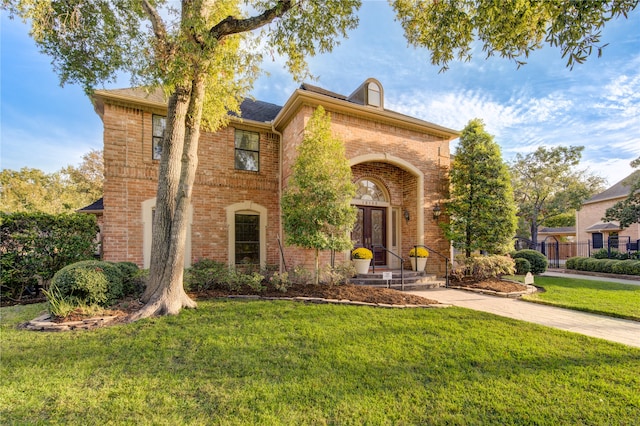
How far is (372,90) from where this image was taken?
934cm

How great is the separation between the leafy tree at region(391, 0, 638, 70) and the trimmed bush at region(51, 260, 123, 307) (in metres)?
7.59

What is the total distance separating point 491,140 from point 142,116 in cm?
1150

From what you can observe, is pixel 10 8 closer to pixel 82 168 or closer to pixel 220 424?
pixel 220 424

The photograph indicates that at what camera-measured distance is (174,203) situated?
18.3 feet

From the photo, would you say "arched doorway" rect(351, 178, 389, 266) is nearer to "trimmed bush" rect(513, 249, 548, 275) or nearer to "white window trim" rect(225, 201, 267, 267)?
"white window trim" rect(225, 201, 267, 267)

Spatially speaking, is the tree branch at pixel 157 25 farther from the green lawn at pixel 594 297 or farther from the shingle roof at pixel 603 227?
the shingle roof at pixel 603 227

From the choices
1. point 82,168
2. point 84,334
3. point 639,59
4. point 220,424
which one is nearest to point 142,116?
point 84,334

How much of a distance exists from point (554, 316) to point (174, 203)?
25.9 feet

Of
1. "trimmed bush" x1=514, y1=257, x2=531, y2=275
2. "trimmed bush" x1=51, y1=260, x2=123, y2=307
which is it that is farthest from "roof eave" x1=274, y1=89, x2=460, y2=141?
"trimmed bush" x1=51, y1=260, x2=123, y2=307

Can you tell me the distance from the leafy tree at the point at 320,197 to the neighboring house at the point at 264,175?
115cm

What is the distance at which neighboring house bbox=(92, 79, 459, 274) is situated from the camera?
7988 millimetres

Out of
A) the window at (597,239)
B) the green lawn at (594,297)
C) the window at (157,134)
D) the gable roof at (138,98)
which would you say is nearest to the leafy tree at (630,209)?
the green lawn at (594,297)

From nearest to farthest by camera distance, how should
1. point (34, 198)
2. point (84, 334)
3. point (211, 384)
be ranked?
point (211, 384) → point (84, 334) → point (34, 198)

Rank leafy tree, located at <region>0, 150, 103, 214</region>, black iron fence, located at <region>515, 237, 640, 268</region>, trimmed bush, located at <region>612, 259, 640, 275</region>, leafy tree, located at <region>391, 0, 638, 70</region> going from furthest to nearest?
leafy tree, located at <region>0, 150, 103, 214</region> < black iron fence, located at <region>515, 237, 640, 268</region> < trimmed bush, located at <region>612, 259, 640, 275</region> < leafy tree, located at <region>391, 0, 638, 70</region>
